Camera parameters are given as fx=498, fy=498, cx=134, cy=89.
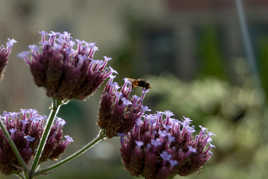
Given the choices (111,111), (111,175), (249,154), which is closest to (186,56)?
(111,175)

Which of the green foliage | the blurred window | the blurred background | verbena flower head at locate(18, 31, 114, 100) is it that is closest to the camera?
verbena flower head at locate(18, 31, 114, 100)

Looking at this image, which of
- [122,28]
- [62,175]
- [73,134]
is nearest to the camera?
[62,175]

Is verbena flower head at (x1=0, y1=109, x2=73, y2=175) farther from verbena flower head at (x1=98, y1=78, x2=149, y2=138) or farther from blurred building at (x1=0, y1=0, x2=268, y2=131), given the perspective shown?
blurred building at (x1=0, y1=0, x2=268, y2=131)

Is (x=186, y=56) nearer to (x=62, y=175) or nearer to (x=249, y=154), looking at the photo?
(x=62, y=175)

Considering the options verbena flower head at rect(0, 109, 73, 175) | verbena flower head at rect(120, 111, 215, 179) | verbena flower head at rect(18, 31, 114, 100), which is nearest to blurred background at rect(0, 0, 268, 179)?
verbena flower head at rect(0, 109, 73, 175)

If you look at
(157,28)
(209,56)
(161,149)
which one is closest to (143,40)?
(157,28)

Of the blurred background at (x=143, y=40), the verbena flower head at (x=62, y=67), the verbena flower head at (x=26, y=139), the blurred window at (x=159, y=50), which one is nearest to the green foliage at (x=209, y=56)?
the blurred background at (x=143, y=40)

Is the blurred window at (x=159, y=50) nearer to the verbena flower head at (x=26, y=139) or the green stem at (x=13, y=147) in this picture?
the verbena flower head at (x=26, y=139)

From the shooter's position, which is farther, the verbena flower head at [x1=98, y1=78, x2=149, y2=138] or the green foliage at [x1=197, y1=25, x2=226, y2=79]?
the green foliage at [x1=197, y1=25, x2=226, y2=79]
